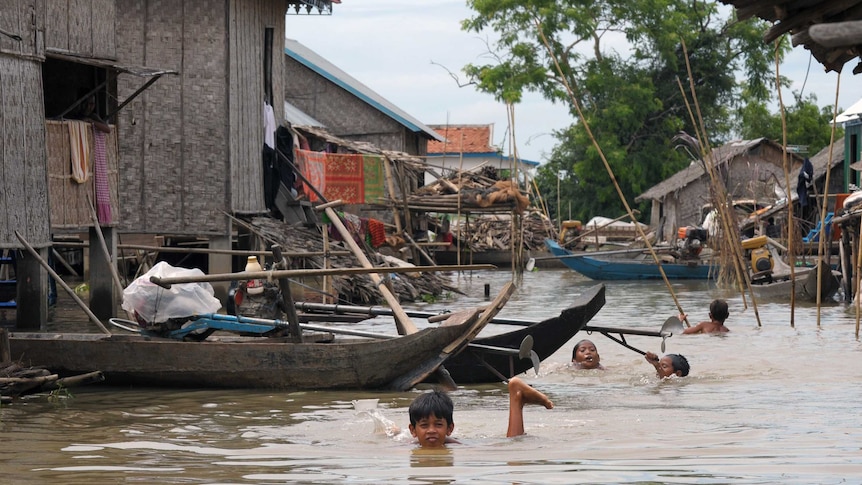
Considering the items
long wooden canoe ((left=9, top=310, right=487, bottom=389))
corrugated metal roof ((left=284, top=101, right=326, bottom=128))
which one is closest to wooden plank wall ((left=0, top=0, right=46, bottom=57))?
long wooden canoe ((left=9, top=310, right=487, bottom=389))

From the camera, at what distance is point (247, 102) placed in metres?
17.2

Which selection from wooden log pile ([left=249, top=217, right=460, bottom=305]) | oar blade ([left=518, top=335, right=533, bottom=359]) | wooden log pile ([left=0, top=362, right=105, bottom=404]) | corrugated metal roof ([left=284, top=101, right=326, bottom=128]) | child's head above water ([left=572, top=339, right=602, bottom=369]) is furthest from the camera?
corrugated metal roof ([left=284, top=101, right=326, bottom=128])

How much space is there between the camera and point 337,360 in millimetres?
9109

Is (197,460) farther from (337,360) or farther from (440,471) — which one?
(337,360)

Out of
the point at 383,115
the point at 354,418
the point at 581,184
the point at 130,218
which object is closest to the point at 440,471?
the point at 354,418

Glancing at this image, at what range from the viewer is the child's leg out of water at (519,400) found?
679cm

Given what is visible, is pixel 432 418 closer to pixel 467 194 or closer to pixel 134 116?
pixel 134 116

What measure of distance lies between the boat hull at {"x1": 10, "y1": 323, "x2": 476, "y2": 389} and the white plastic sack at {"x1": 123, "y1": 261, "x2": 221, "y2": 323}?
0.22m

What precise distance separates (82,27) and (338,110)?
15.4 metres

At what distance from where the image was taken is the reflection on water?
6.20 meters

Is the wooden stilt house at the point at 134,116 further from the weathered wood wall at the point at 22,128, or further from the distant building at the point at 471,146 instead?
the distant building at the point at 471,146

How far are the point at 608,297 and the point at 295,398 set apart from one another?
39.9 ft

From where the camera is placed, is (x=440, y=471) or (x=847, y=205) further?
(x=847, y=205)

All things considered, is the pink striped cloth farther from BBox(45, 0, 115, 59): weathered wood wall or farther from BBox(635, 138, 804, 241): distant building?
BBox(635, 138, 804, 241): distant building
